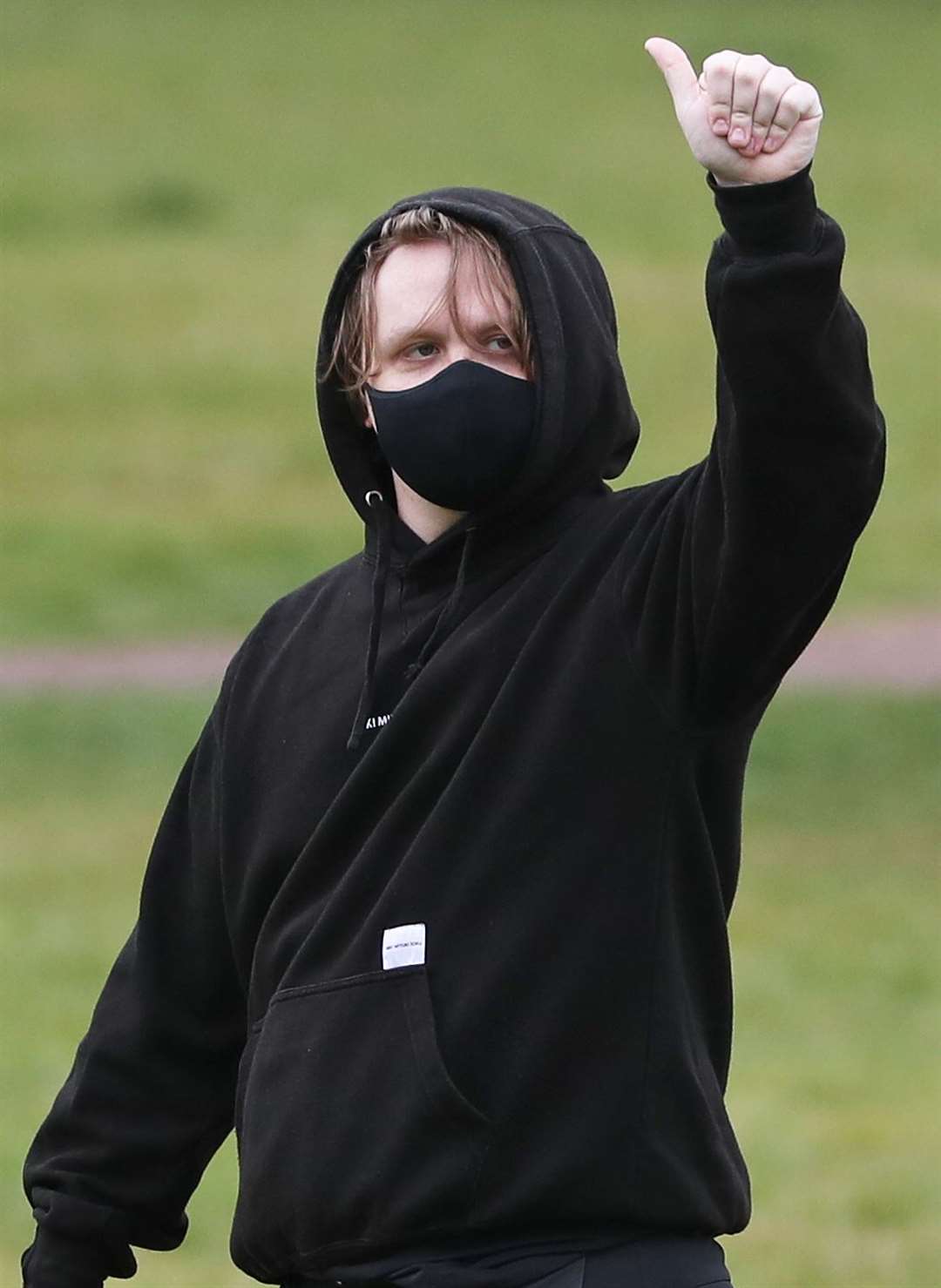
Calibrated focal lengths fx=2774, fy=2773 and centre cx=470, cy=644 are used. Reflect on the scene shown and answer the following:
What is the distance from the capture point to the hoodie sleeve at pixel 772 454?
2684 millimetres

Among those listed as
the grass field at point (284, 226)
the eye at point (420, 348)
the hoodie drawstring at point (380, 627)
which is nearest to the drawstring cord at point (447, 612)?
the hoodie drawstring at point (380, 627)

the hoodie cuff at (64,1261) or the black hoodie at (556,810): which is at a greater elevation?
the black hoodie at (556,810)

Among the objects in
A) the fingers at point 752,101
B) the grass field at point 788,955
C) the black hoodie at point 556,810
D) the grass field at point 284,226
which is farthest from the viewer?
the grass field at point 284,226

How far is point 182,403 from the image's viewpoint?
69.9ft

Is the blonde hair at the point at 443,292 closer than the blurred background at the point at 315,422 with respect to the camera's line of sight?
Yes

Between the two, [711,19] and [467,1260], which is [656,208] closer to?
[711,19]

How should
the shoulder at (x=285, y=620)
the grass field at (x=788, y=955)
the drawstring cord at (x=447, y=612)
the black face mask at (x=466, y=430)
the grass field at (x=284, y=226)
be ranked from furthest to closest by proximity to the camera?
the grass field at (x=284, y=226) < the grass field at (x=788, y=955) < the shoulder at (x=285, y=620) < the drawstring cord at (x=447, y=612) < the black face mask at (x=466, y=430)

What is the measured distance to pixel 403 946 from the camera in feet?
9.62

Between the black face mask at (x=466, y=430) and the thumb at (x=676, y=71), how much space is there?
408 mm

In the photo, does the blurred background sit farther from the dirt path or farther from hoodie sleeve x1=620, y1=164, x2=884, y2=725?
hoodie sleeve x1=620, y1=164, x2=884, y2=725

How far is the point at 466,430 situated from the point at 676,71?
48cm

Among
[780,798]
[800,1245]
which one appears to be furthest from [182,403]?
[800,1245]

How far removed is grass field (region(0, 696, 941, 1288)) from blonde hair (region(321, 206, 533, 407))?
3.69m

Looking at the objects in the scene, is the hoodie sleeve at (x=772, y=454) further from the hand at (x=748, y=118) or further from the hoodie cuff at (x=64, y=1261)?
the hoodie cuff at (x=64, y=1261)
